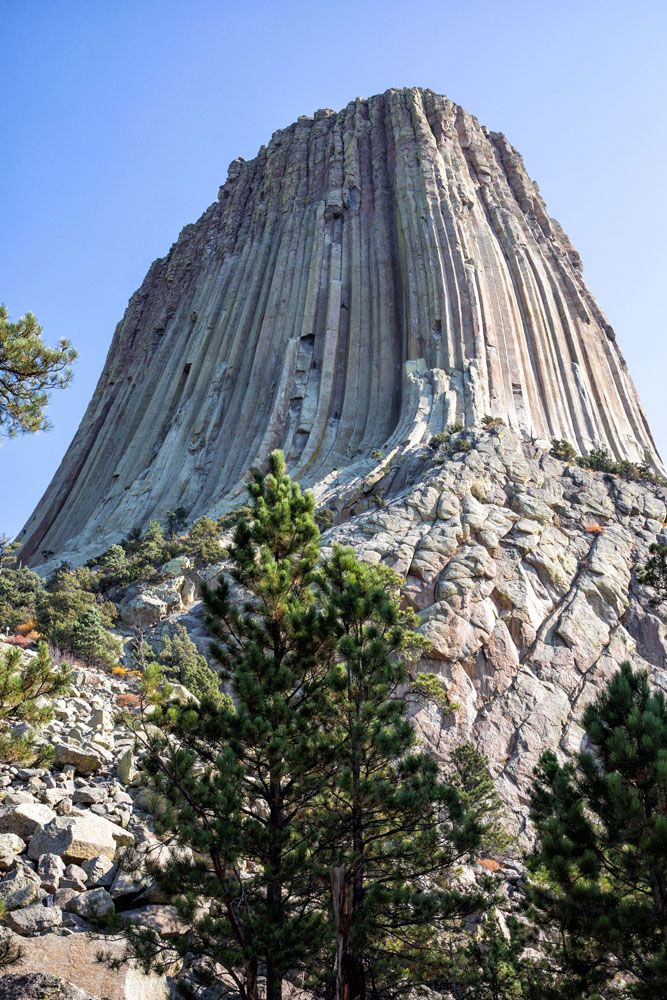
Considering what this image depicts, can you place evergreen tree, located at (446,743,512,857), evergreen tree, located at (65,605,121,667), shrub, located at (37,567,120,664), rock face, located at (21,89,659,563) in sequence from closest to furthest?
1. evergreen tree, located at (446,743,512,857)
2. evergreen tree, located at (65,605,121,667)
3. shrub, located at (37,567,120,664)
4. rock face, located at (21,89,659,563)

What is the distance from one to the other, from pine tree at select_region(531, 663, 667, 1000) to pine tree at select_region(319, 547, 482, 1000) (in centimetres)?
→ 140

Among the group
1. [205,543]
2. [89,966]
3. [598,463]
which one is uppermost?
[598,463]

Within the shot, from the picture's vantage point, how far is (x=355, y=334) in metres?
41.1

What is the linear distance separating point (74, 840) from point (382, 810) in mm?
3572

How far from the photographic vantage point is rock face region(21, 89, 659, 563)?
36656 millimetres

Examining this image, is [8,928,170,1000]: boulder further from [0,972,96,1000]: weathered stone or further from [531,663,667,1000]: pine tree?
[531,663,667,1000]: pine tree

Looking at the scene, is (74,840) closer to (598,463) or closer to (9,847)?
(9,847)

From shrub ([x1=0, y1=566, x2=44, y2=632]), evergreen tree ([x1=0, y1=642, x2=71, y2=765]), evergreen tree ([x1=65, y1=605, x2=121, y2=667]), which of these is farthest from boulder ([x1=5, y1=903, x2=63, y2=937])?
shrub ([x1=0, y1=566, x2=44, y2=632])

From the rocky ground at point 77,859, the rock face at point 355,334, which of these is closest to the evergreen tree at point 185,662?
the rocky ground at point 77,859

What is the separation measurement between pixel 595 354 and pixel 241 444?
20745 mm

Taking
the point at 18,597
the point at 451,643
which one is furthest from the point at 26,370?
the point at 18,597

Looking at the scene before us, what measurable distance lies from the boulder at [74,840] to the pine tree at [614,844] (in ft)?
16.1

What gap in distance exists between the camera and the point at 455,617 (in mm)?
19891

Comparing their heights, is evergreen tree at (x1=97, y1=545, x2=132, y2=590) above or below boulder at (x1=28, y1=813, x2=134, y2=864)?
above
